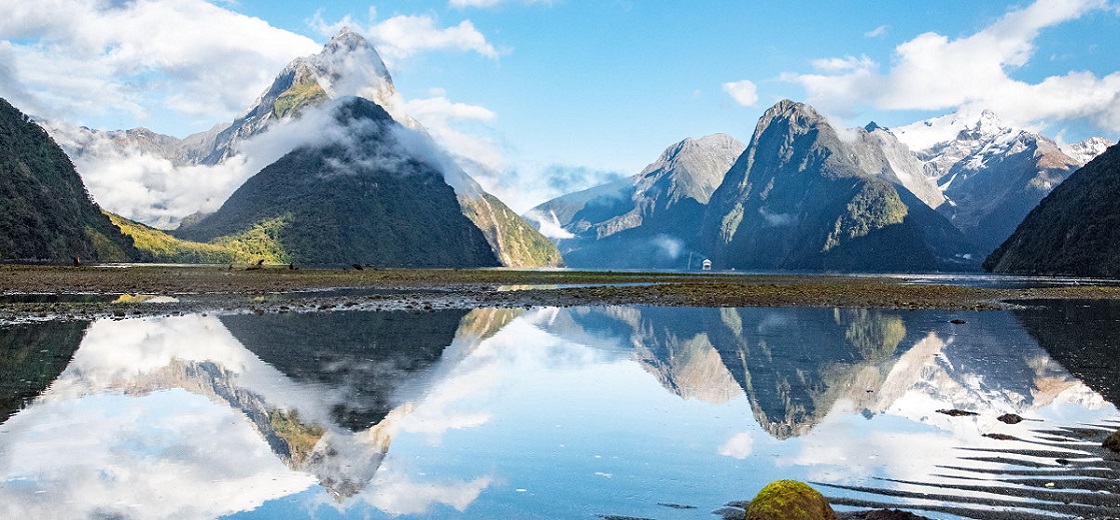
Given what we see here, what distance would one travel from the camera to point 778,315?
182 feet

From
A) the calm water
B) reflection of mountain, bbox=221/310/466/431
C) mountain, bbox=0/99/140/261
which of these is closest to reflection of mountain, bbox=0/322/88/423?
the calm water

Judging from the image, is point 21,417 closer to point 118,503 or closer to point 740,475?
point 118,503

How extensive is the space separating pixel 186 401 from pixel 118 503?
391 inches

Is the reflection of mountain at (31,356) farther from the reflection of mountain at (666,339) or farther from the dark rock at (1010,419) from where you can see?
the dark rock at (1010,419)

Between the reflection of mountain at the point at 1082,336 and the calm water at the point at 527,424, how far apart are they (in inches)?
13.9

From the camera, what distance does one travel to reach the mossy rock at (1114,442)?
50.8 ft

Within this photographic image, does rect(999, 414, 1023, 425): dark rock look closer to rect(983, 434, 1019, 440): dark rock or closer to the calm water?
the calm water

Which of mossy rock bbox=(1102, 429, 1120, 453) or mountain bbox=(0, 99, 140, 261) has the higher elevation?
mountain bbox=(0, 99, 140, 261)

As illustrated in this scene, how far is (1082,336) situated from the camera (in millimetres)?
40750

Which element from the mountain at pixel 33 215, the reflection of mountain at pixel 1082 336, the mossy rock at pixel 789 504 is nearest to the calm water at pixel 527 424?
the reflection of mountain at pixel 1082 336

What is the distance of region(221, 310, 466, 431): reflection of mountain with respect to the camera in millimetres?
21641

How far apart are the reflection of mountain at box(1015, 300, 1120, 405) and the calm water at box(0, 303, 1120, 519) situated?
35cm

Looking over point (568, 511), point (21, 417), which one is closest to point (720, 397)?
point (568, 511)

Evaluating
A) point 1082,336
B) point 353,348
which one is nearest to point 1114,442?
point 353,348
